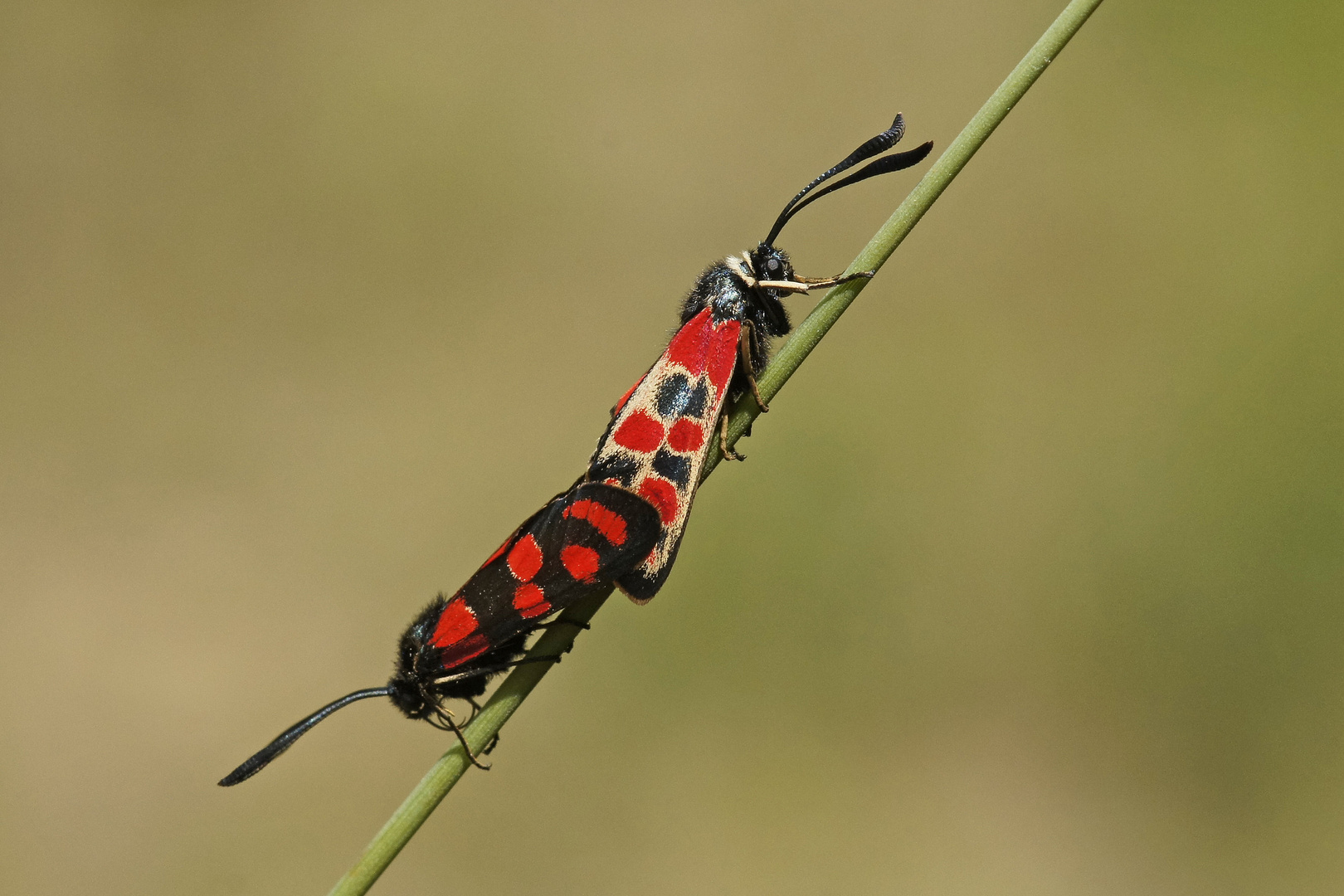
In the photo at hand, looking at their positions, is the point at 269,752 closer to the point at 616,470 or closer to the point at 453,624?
the point at 453,624

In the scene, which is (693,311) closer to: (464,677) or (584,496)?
(584,496)

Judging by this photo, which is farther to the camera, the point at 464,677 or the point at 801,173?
the point at 801,173

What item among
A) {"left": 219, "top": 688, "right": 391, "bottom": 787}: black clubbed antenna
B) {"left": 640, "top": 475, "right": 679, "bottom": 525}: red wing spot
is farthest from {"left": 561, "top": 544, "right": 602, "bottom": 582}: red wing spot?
{"left": 219, "top": 688, "right": 391, "bottom": 787}: black clubbed antenna

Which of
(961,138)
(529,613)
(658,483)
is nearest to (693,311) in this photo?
(658,483)

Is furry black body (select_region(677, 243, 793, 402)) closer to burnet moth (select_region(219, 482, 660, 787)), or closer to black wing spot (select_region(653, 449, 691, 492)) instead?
black wing spot (select_region(653, 449, 691, 492))

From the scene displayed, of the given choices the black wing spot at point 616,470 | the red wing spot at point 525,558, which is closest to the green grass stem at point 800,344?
the red wing spot at point 525,558

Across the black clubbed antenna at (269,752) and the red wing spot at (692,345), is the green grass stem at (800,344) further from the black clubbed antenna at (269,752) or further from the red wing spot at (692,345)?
the red wing spot at (692,345)

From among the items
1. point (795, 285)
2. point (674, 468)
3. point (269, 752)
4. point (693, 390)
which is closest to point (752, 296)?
point (795, 285)
